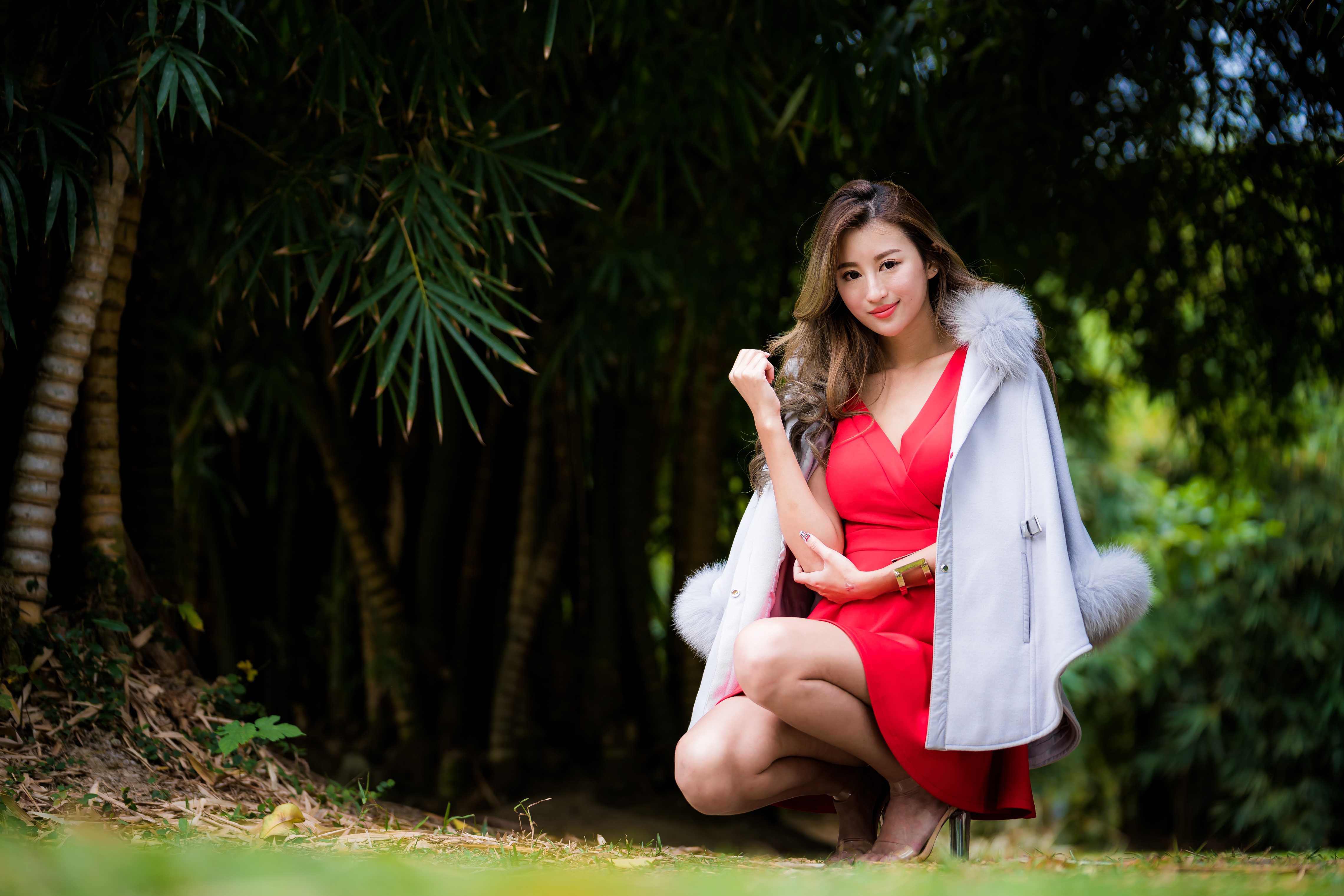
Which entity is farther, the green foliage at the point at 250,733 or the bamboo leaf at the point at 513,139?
the bamboo leaf at the point at 513,139

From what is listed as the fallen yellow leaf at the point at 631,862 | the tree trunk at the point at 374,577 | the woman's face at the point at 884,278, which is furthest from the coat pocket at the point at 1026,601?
the tree trunk at the point at 374,577

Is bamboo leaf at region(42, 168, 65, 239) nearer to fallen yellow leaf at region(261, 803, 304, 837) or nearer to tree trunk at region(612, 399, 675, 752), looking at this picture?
fallen yellow leaf at region(261, 803, 304, 837)

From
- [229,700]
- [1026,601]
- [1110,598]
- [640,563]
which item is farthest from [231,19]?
[640,563]

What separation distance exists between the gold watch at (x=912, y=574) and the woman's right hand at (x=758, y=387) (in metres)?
0.33

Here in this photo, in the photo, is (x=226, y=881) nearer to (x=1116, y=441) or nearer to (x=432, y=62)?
(x=432, y=62)

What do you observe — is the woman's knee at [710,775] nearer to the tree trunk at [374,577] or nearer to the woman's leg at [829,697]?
the woman's leg at [829,697]

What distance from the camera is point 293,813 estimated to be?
1719 millimetres

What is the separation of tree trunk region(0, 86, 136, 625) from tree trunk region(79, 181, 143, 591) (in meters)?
0.11

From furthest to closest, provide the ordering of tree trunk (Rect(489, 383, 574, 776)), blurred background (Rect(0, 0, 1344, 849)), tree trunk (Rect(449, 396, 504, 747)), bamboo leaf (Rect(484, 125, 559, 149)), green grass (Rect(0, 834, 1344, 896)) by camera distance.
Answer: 1. tree trunk (Rect(449, 396, 504, 747))
2. tree trunk (Rect(489, 383, 574, 776))
3. bamboo leaf (Rect(484, 125, 559, 149))
4. blurred background (Rect(0, 0, 1344, 849))
5. green grass (Rect(0, 834, 1344, 896))

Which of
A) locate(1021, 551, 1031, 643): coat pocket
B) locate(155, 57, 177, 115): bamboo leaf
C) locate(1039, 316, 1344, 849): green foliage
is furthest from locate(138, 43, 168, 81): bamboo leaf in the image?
locate(1039, 316, 1344, 849): green foliage

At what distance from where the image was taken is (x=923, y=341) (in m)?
1.91

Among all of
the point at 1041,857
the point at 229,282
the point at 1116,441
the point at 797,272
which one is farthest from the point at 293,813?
the point at 1116,441

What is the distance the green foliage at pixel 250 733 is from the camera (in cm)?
191

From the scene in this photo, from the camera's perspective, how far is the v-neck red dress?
5.31 ft
